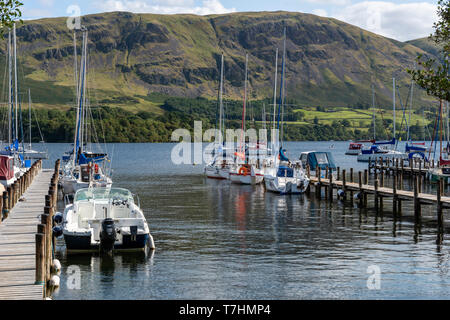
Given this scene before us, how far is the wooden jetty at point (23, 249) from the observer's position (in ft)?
64.0

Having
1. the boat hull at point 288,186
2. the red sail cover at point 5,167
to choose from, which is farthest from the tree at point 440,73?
the red sail cover at point 5,167

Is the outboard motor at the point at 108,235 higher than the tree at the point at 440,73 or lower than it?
lower

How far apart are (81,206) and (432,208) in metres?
28.8

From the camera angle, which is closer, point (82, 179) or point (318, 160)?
point (82, 179)

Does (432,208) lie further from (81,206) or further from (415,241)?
(81,206)

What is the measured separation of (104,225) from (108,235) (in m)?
0.50

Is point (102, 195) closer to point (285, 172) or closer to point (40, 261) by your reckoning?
point (40, 261)

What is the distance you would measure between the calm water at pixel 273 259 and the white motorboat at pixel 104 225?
649 millimetres

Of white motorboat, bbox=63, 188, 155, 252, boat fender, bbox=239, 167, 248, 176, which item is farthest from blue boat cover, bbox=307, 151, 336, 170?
white motorboat, bbox=63, 188, 155, 252

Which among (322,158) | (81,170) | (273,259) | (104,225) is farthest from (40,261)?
(322,158)

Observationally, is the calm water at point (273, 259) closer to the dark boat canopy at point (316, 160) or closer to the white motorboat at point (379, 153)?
the dark boat canopy at point (316, 160)

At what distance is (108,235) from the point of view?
27.8 m

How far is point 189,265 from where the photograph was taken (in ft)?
90.0

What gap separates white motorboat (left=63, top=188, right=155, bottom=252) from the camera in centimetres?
2820
